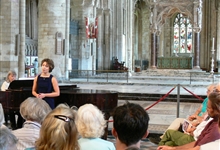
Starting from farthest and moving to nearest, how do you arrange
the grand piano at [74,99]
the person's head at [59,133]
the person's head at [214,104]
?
the grand piano at [74,99] → the person's head at [214,104] → the person's head at [59,133]

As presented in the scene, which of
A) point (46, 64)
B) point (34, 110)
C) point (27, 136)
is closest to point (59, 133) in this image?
point (27, 136)

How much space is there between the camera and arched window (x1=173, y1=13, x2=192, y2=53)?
3759 cm

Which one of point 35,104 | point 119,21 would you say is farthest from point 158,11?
point 35,104

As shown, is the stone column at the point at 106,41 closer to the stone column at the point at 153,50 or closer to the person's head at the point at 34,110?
the stone column at the point at 153,50

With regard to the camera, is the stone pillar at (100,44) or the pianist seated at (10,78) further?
the stone pillar at (100,44)

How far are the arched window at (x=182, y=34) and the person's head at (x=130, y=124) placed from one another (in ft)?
117

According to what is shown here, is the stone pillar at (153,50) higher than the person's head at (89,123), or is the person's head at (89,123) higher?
the stone pillar at (153,50)

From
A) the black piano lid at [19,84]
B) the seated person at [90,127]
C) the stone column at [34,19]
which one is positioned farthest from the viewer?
the stone column at [34,19]

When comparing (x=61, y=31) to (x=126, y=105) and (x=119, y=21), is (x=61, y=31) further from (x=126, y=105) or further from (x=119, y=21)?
(x=126, y=105)

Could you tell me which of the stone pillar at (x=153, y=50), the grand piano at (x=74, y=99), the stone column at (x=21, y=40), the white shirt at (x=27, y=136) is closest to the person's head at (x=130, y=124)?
the white shirt at (x=27, y=136)

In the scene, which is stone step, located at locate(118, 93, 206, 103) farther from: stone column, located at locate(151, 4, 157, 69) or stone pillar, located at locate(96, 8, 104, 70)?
stone column, located at locate(151, 4, 157, 69)

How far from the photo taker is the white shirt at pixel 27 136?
3.57 m

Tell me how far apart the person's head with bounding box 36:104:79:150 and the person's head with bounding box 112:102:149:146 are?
0.34 m

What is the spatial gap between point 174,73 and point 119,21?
7.30 meters
